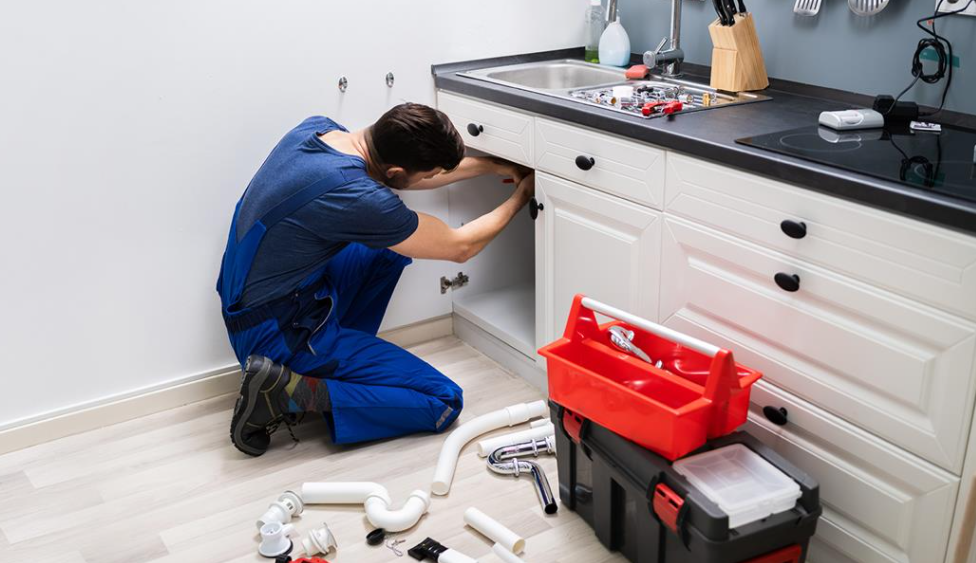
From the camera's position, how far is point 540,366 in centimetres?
280

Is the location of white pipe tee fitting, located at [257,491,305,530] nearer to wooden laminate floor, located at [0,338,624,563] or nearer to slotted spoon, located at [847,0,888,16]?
wooden laminate floor, located at [0,338,624,563]

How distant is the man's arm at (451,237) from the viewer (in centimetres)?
247

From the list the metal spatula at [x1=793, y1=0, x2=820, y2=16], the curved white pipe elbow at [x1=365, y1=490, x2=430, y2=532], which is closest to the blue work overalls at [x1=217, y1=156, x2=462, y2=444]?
the curved white pipe elbow at [x1=365, y1=490, x2=430, y2=532]

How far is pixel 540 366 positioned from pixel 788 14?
3.98 ft

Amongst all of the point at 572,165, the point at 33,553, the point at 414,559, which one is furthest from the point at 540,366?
the point at 33,553

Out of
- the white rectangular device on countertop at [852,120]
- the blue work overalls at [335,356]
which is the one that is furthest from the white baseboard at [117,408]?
the white rectangular device on countertop at [852,120]

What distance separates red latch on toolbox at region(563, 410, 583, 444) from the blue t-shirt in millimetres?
650

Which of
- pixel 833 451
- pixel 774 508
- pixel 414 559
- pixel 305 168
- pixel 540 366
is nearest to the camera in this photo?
pixel 774 508

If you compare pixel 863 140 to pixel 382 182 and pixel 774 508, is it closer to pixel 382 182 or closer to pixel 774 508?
pixel 774 508

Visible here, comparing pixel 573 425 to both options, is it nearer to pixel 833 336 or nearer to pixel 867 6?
pixel 833 336

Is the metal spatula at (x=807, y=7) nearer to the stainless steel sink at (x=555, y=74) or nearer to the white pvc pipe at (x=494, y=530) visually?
the stainless steel sink at (x=555, y=74)

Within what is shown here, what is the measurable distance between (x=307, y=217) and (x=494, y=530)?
2.93 ft

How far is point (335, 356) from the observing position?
8.57 feet

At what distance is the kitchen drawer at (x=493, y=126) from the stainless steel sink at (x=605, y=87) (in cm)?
9
